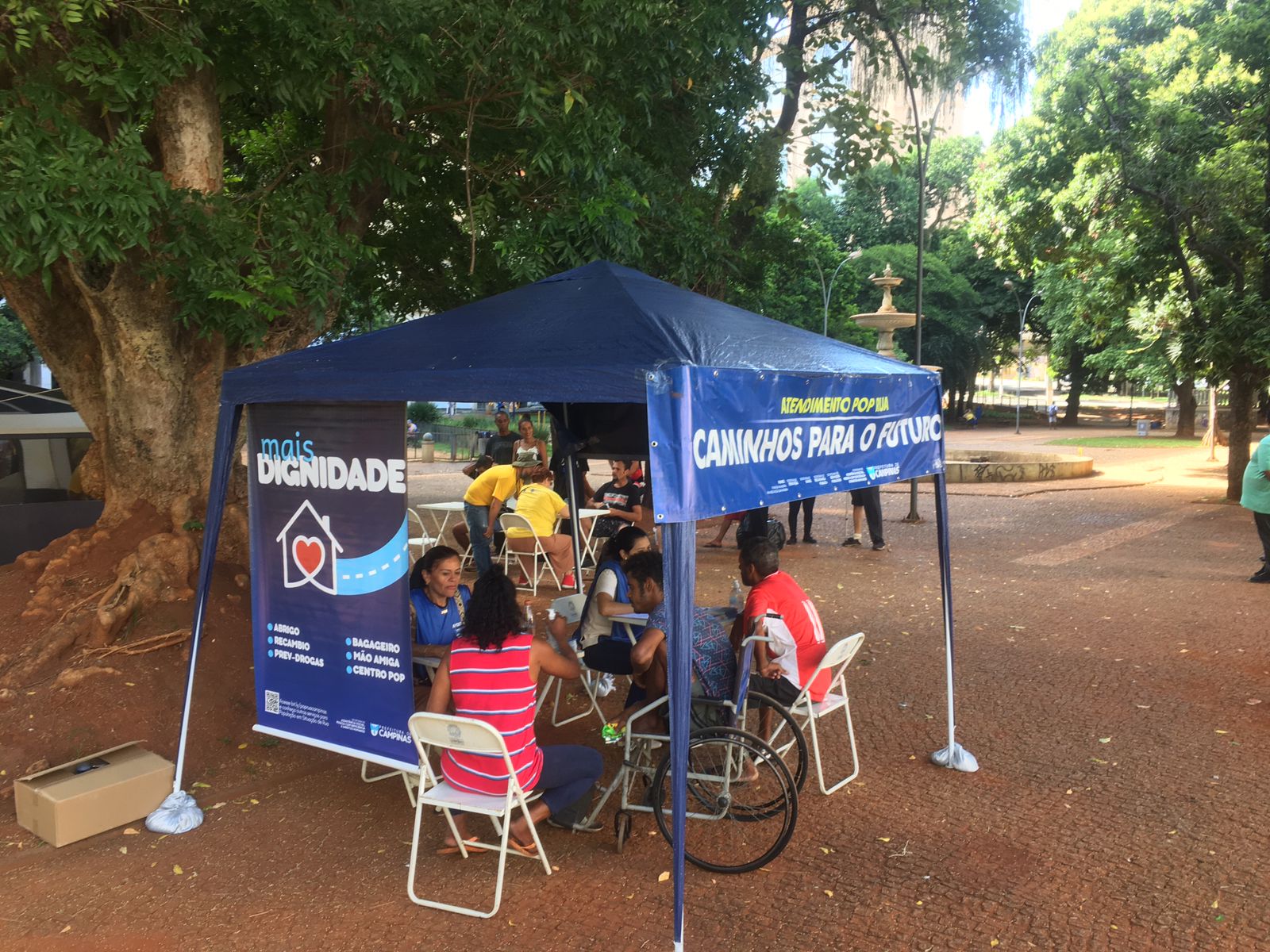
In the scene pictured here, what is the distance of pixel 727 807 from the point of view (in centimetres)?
427

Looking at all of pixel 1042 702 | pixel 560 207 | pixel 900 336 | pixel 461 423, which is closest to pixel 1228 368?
pixel 1042 702

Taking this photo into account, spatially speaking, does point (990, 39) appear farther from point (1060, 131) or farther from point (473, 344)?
point (473, 344)

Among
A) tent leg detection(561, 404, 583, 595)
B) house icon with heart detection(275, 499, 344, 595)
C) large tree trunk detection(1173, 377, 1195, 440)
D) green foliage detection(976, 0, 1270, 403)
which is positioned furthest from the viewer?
large tree trunk detection(1173, 377, 1195, 440)

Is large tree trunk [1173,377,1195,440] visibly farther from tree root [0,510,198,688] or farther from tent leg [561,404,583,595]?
tree root [0,510,198,688]

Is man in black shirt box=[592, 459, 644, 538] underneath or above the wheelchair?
above

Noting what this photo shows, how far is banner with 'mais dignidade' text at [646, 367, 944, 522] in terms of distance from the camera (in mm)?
3400

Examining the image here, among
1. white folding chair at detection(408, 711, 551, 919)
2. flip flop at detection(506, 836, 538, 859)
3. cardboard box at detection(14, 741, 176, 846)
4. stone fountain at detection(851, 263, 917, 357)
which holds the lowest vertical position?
flip flop at detection(506, 836, 538, 859)

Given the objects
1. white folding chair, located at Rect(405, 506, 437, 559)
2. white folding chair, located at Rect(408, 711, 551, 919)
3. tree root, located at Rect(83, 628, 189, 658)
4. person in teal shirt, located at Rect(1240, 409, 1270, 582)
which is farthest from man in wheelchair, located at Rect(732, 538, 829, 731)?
person in teal shirt, located at Rect(1240, 409, 1270, 582)

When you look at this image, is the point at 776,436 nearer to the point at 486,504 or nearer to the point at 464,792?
the point at 464,792

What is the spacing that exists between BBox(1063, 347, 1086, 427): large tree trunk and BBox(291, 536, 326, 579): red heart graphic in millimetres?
46128

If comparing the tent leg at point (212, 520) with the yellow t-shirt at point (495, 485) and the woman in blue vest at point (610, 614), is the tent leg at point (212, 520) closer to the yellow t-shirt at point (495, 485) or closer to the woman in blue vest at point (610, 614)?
the woman in blue vest at point (610, 614)

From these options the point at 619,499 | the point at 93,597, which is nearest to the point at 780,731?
the point at 93,597

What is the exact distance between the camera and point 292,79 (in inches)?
241

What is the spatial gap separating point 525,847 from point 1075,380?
50.2 m
